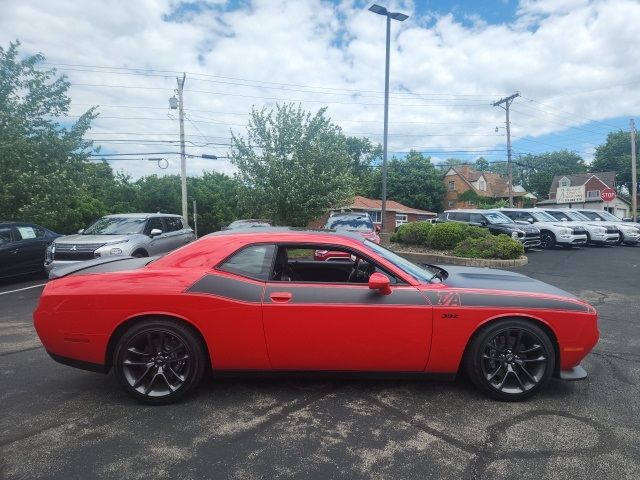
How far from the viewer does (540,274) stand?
1080 centimetres

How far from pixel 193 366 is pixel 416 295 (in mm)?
1938

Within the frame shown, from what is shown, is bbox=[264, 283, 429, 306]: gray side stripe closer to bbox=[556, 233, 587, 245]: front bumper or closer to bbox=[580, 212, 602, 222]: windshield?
bbox=[556, 233, 587, 245]: front bumper

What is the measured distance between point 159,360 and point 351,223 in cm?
955

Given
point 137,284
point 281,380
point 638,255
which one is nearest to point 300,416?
point 281,380

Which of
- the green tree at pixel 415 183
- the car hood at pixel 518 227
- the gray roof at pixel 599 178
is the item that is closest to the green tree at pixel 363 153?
the green tree at pixel 415 183

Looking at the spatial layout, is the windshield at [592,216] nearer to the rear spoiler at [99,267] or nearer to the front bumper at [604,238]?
the front bumper at [604,238]

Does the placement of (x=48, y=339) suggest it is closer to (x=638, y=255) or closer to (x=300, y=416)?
(x=300, y=416)

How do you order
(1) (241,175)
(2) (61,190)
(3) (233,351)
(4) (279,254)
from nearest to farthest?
(3) (233,351) → (4) (279,254) → (2) (61,190) → (1) (241,175)

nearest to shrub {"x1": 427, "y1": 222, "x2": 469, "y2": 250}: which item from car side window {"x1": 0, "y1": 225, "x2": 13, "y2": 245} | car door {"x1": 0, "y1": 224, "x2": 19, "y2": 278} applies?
car door {"x1": 0, "y1": 224, "x2": 19, "y2": 278}

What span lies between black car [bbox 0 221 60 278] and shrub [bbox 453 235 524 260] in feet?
39.5

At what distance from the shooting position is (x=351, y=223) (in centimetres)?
1256

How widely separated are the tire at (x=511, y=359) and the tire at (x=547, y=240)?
51.1 feet

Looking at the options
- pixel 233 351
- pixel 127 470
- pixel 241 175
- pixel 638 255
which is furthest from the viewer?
pixel 241 175

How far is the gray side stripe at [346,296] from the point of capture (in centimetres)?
341
